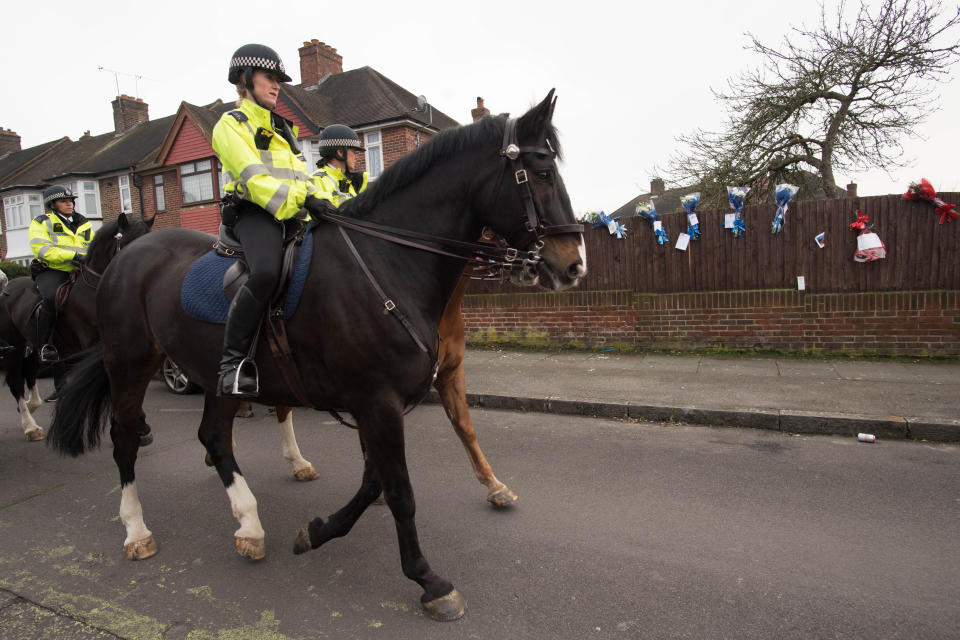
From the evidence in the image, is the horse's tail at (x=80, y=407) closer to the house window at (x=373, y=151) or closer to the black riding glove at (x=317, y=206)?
the black riding glove at (x=317, y=206)

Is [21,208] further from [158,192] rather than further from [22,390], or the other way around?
[22,390]

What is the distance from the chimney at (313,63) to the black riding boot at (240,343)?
27.0 metres

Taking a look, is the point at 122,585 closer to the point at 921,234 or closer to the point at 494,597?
the point at 494,597

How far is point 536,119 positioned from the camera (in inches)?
105

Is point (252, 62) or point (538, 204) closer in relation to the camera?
point (538, 204)

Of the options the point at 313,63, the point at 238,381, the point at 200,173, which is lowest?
the point at 238,381

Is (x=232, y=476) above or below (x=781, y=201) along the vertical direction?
below

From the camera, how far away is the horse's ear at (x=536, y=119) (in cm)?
265

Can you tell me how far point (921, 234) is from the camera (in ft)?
25.2

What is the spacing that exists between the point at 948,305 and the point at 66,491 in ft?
34.0

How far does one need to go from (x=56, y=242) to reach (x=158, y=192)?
77.0 ft

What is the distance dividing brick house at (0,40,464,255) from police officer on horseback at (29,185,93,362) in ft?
46.8

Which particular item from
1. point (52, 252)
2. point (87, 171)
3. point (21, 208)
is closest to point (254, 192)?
point (52, 252)

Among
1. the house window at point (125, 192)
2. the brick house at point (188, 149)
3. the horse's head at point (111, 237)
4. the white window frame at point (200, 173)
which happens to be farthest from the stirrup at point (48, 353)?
the house window at point (125, 192)
